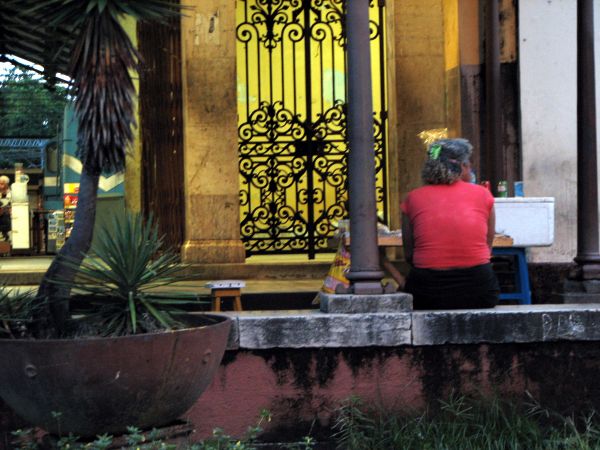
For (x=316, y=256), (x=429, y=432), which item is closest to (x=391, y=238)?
(x=429, y=432)

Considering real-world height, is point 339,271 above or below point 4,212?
below

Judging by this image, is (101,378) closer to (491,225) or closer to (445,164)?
(445,164)

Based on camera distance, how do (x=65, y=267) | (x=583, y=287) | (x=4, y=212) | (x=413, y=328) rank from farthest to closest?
(x=4, y=212) < (x=583, y=287) < (x=413, y=328) < (x=65, y=267)

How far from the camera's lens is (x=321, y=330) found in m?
6.29

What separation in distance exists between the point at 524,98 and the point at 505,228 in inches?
81.2

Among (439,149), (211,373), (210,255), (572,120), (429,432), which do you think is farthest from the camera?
(210,255)

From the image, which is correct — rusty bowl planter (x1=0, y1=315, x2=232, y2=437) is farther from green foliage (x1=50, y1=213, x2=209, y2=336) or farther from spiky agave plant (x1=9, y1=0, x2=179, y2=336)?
spiky agave plant (x1=9, y1=0, x2=179, y2=336)

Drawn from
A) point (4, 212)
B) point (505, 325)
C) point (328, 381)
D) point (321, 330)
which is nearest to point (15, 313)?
point (321, 330)

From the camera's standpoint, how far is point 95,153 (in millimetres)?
5082

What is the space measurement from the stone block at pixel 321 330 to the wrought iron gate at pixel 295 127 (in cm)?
536

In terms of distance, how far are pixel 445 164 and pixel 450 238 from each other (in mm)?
441

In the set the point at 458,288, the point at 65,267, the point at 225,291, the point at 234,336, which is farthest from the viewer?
the point at 225,291

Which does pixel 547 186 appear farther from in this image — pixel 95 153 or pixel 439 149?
pixel 95 153

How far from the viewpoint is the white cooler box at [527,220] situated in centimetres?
830
